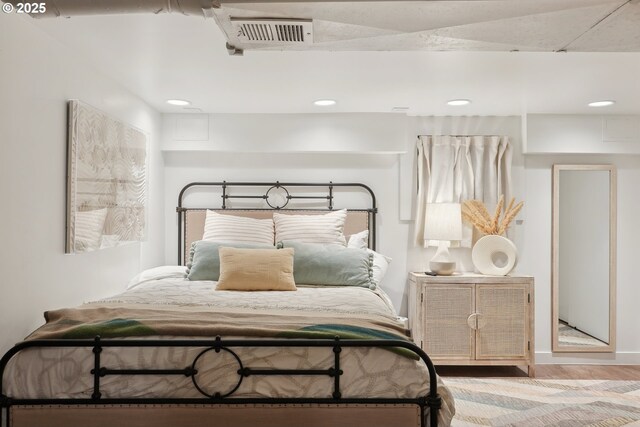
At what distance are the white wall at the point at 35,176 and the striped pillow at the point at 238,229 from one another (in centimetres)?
121

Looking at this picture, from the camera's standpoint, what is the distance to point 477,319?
432 centimetres

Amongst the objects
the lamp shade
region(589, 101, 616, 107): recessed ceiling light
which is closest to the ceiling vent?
the lamp shade

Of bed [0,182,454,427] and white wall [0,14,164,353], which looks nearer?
bed [0,182,454,427]

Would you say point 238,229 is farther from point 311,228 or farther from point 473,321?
point 473,321

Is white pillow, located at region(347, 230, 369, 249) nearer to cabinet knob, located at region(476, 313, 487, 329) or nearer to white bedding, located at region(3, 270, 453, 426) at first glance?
cabinet knob, located at region(476, 313, 487, 329)

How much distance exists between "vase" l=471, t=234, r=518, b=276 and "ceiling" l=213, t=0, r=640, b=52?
251 centimetres

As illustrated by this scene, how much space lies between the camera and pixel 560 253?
4812 millimetres

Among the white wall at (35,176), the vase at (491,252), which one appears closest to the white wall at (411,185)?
the vase at (491,252)

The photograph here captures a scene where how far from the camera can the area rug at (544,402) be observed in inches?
133

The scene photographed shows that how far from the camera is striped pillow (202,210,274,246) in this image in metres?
4.40

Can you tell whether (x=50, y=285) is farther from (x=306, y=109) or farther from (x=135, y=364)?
Result: (x=306, y=109)

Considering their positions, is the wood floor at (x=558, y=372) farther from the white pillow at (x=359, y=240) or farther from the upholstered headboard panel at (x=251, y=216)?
the upholstered headboard panel at (x=251, y=216)

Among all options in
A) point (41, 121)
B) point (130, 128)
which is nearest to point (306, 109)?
point (130, 128)

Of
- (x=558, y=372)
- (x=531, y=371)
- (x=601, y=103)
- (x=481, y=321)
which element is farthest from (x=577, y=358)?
(x=601, y=103)
